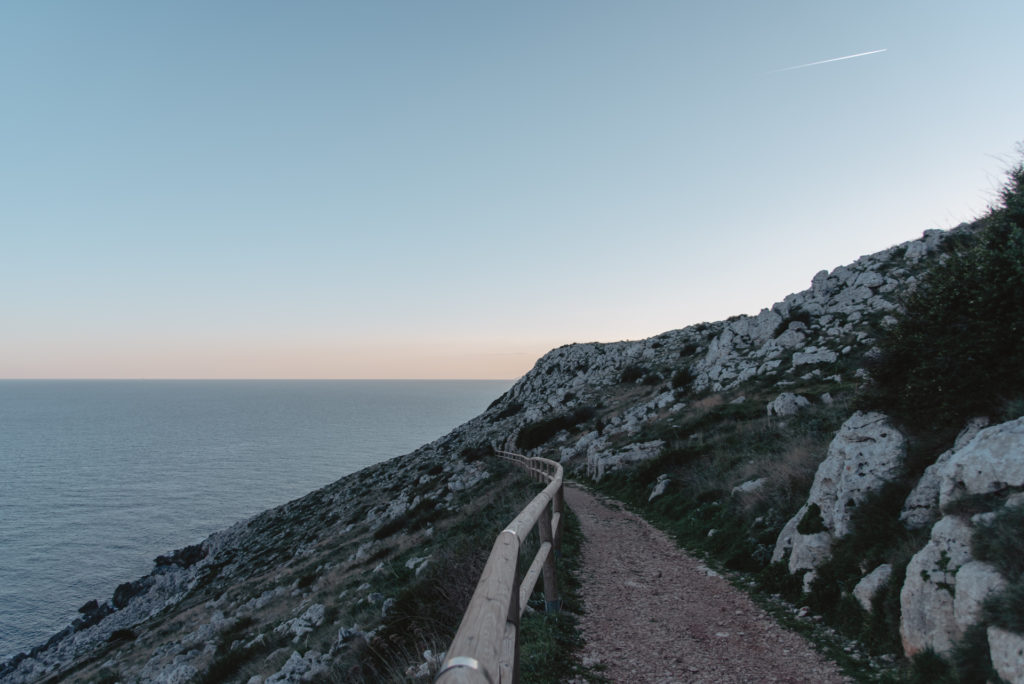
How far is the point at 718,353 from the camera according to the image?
37781 millimetres

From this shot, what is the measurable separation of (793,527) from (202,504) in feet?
206

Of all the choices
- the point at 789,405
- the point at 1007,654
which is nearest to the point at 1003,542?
the point at 1007,654

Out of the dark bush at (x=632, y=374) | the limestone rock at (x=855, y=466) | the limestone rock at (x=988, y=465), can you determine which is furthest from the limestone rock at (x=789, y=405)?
the dark bush at (x=632, y=374)

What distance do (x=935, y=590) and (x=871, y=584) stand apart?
1378mm

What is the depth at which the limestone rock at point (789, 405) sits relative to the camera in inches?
744

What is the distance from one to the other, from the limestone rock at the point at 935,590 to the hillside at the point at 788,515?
0.02m

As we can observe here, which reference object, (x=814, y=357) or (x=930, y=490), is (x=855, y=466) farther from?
(x=814, y=357)

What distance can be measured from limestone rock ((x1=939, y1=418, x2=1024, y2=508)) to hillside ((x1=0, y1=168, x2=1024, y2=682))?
0.07ft

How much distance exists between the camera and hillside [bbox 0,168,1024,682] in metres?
5.60

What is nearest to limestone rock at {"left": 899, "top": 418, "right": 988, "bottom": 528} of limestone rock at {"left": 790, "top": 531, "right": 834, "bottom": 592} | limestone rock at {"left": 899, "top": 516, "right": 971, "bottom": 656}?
limestone rock at {"left": 899, "top": 516, "right": 971, "bottom": 656}

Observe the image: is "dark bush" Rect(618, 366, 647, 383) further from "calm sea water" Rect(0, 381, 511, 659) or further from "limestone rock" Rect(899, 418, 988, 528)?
"limestone rock" Rect(899, 418, 988, 528)

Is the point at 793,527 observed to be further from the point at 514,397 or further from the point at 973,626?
the point at 514,397

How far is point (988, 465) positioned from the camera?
5.67 meters

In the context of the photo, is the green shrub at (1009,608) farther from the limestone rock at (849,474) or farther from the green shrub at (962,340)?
the limestone rock at (849,474)
